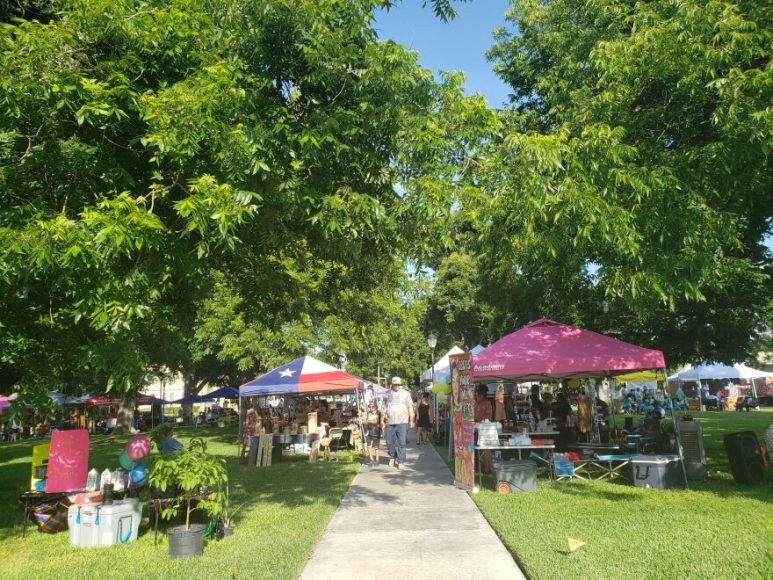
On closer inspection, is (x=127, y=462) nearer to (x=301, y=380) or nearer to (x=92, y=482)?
(x=92, y=482)

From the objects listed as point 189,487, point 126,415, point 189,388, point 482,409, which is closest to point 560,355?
point 482,409

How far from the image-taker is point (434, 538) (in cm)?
649

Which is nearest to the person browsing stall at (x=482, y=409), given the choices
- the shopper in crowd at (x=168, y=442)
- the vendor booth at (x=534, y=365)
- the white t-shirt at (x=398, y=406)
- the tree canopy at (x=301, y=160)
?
the vendor booth at (x=534, y=365)

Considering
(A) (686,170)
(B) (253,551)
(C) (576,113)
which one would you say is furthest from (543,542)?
(C) (576,113)

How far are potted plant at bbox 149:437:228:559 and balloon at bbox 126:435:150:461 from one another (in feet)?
4.39

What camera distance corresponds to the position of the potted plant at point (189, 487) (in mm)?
6133

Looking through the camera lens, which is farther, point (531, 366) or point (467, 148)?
point (531, 366)

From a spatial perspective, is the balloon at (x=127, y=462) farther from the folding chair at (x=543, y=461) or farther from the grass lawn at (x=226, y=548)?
the folding chair at (x=543, y=461)

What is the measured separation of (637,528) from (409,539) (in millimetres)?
2615

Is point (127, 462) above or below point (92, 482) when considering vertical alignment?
above

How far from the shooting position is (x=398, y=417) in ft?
40.5

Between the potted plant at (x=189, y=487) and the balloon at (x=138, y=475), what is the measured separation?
3.93 ft

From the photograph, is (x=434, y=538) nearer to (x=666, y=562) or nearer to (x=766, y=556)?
(x=666, y=562)

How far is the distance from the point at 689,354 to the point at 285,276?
34.1 ft
